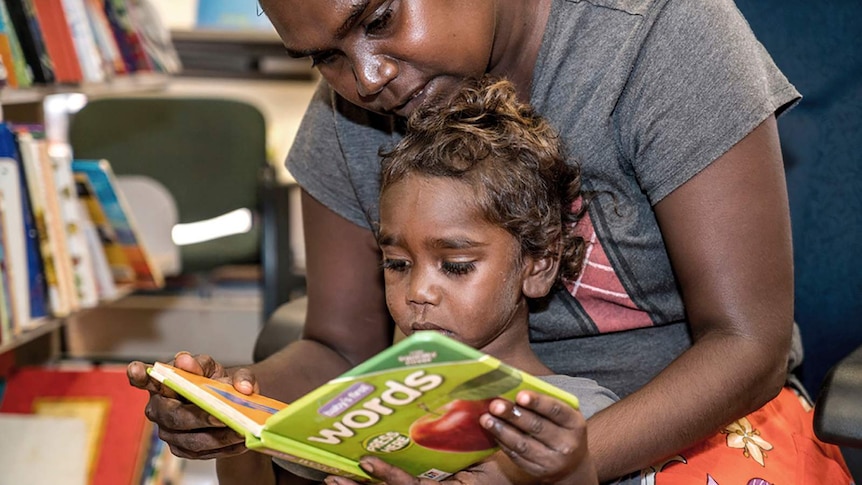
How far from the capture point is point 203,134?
11.6 feet

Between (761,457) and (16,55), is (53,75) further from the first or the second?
(761,457)

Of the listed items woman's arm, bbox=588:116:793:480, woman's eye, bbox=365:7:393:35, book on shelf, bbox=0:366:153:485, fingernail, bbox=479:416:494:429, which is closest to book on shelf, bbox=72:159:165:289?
book on shelf, bbox=0:366:153:485

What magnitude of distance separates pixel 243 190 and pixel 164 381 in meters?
2.69

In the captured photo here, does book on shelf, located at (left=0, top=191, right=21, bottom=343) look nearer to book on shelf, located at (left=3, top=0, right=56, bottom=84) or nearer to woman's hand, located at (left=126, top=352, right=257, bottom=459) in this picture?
book on shelf, located at (left=3, top=0, right=56, bottom=84)

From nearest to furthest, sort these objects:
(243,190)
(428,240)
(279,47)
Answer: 1. (428,240)
2. (243,190)
3. (279,47)

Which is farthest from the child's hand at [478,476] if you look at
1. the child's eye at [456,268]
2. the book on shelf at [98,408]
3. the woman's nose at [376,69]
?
the book on shelf at [98,408]

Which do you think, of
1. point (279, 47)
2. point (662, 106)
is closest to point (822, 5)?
point (662, 106)

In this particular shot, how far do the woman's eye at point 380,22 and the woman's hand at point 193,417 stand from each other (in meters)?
0.36

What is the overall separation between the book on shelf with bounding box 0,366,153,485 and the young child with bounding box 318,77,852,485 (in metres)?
1.21

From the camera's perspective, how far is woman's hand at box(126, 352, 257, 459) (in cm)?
98

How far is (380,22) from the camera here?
100 centimetres

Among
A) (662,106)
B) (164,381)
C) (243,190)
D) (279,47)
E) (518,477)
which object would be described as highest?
(662,106)

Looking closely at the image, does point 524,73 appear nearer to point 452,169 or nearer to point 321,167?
point 452,169

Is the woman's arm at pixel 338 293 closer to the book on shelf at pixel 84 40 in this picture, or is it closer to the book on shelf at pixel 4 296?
the book on shelf at pixel 4 296
